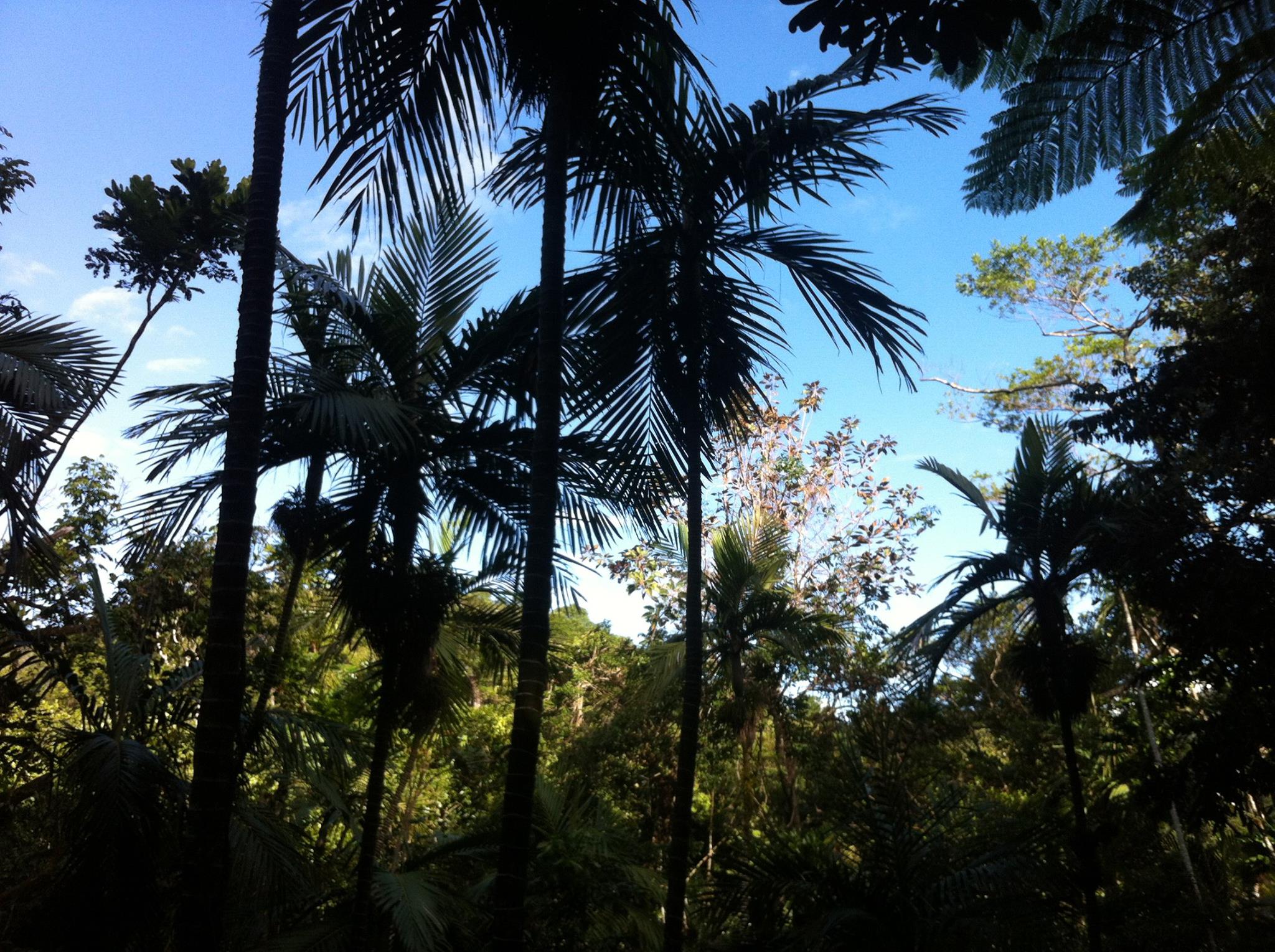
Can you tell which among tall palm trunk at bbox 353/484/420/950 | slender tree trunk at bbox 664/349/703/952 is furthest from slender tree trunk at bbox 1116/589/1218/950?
tall palm trunk at bbox 353/484/420/950

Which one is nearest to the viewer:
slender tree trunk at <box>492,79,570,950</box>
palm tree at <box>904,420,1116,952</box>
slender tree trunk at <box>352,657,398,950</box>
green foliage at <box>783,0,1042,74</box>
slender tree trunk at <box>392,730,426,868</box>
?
green foliage at <box>783,0,1042,74</box>

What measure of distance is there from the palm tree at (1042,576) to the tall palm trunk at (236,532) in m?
7.41

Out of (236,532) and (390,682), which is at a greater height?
(390,682)

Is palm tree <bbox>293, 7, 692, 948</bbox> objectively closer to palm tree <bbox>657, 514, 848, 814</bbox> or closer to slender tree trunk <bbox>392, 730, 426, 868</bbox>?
palm tree <bbox>657, 514, 848, 814</bbox>

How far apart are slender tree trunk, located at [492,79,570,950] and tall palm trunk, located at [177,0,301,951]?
1.10 metres

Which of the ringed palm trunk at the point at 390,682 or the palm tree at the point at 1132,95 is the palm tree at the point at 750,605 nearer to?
the ringed palm trunk at the point at 390,682

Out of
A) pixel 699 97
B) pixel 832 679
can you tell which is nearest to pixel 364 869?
pixel 699 97

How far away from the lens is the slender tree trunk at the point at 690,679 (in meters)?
5.61

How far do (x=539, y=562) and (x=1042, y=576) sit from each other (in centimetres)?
704

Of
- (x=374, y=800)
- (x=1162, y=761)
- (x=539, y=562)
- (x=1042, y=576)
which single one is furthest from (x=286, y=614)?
(x=1162, y=761)

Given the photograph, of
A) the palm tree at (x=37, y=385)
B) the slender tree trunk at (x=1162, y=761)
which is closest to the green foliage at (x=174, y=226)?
the palm tree at (x=37, y=385)

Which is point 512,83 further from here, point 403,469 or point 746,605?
point 746,605

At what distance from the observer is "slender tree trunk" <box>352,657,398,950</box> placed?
5.94m

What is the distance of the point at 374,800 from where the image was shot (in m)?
6.07
